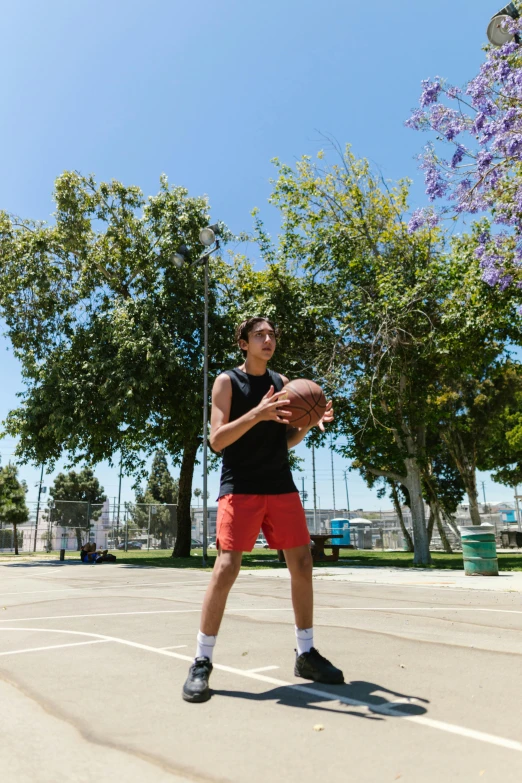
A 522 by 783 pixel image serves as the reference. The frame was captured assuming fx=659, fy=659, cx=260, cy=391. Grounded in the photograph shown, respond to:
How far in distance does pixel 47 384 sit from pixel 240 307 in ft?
25.1

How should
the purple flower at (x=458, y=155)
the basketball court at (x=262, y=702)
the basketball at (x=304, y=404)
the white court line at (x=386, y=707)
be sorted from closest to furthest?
the basketball court at (x=262, y=702) → the white court line at (x=386, y=707) → the basketball at (x=304, y=404) → the purple flower at (x=458, y=155)

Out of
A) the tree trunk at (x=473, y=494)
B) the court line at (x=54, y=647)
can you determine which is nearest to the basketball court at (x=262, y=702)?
the court line at (x=54, y=647)

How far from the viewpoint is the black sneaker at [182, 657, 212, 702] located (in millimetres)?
3465

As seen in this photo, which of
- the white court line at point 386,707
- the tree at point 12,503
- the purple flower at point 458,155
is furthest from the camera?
the tree at point 12,503

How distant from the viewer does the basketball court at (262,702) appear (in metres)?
2.55

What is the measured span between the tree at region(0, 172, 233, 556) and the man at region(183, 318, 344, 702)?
60.0 ft

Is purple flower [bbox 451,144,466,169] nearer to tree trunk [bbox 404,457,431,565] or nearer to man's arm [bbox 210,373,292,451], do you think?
tree trunk [bbox 404,457,431,565]

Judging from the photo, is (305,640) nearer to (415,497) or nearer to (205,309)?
(205,309)

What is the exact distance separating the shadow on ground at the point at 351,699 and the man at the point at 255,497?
145mm

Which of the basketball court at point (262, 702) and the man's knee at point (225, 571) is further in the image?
the man's knee at point (225, 571)

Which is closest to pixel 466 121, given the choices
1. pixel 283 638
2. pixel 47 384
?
pixel 283 638

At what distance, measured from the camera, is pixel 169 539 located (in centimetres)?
4181

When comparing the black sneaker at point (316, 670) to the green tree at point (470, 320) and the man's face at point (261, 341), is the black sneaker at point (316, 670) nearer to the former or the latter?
the man's face at point (261, 341)

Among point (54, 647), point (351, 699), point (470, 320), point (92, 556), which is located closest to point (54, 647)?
point (54, 647)
